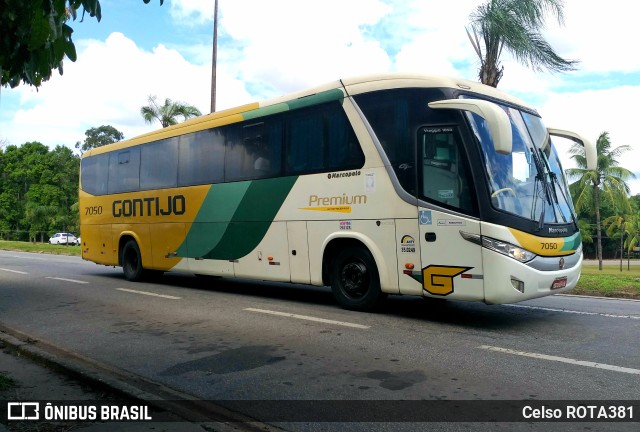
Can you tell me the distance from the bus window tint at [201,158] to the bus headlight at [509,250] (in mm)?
5871

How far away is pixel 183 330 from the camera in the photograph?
742 cm

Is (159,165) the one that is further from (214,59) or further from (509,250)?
A: (214,59)

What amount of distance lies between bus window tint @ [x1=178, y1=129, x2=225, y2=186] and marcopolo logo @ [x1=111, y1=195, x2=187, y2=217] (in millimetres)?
468

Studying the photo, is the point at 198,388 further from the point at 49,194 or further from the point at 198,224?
the point at 49,194

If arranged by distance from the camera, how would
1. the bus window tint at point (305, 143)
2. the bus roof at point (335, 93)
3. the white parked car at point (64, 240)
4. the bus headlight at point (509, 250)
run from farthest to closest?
1. the white parked car at point (64, 240)
2. the bus window tint at point (305, 143)
3. the bus roof at point (335, 93)
4. the bus headlight at point (509, 250)

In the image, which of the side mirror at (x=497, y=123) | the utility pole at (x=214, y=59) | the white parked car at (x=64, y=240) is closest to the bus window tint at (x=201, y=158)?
the side mirror at (x=497, y=123)

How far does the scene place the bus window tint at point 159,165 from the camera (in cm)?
1215

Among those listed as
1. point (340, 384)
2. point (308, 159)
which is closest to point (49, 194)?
point (308, 159)

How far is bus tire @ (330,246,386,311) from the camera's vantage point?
8.21 meters

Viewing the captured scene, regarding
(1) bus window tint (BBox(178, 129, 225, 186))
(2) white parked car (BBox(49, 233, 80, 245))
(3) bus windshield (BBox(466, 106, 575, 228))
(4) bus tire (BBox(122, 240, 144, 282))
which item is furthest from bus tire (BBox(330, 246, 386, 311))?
(2) white parked car (BBox(49, 233, 80, 245))

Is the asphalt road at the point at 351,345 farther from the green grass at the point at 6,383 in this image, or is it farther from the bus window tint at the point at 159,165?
the bus window tint at the point at 159,165

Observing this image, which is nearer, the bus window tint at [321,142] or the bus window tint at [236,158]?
the bus window tint at [321,142]

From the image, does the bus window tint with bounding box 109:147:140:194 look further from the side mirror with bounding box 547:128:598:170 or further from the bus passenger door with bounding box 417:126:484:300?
the side mirror with bounding box 547:128:598:170

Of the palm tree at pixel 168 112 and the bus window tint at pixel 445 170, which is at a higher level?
the palm tree at pixel 168 112
